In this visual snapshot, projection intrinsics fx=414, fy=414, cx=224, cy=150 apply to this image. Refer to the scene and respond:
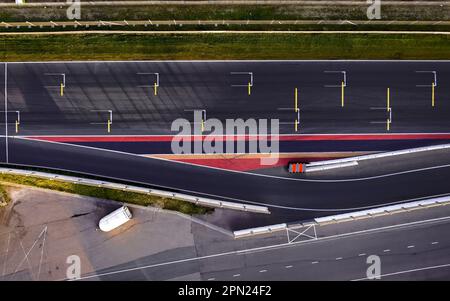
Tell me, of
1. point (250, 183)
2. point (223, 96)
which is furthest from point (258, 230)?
point (223, 96)

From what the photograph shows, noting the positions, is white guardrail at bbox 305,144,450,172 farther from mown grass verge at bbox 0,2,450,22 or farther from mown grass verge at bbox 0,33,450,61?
mown grass verge at bbox 0,2,450,22

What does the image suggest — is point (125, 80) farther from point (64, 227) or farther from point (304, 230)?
point (304, 230)

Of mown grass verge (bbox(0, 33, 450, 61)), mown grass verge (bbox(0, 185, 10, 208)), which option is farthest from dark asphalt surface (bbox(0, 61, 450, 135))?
mown grass verge (bbox(0, 185, 10, 208))

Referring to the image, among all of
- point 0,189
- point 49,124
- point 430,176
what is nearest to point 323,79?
point 430,176

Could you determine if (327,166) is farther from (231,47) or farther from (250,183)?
(231,47)

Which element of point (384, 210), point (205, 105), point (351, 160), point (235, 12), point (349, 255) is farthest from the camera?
point (235, 12)

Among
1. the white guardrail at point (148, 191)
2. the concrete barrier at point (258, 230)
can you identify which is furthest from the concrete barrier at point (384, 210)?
the white guardrail at point (148, 191)
